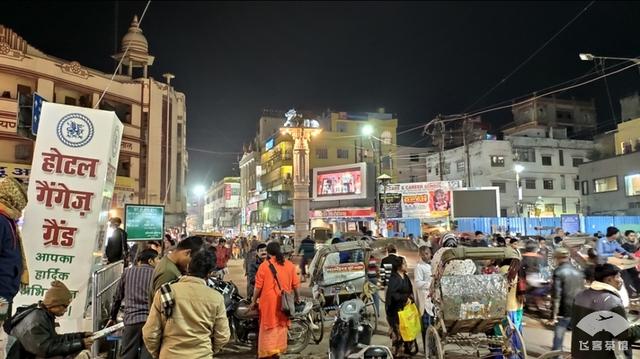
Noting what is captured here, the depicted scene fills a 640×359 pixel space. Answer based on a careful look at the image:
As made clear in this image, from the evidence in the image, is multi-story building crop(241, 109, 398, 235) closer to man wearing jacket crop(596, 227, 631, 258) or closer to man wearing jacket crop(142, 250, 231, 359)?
man wearing jacket crop(596, 227, 631, 258)

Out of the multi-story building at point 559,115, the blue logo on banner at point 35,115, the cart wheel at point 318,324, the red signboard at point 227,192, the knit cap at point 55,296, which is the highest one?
the multi-story building at point 559,115

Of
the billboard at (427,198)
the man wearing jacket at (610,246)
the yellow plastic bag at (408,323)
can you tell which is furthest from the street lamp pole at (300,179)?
the yellow plastic bag at (408,323)

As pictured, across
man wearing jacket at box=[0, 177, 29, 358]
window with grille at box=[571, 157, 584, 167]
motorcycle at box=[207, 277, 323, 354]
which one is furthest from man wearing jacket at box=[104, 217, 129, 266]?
window with grille at box=[571, 157, 584, 167]

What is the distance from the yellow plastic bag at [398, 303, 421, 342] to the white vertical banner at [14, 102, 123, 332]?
A: 452 cm

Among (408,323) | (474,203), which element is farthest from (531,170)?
(408,323)

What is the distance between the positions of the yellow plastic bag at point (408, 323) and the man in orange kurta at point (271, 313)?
1837 mm

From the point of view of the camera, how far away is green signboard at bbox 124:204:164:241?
39.9 ft

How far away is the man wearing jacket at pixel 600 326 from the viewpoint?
4.02 meters

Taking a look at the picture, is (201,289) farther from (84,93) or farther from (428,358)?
(84,93)

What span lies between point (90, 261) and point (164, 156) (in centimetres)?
3147

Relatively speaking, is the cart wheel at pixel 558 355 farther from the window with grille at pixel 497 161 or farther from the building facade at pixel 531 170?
the window with grille at pixel 497 161

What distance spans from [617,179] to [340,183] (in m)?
23.8

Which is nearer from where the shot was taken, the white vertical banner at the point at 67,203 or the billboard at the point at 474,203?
the white vertical banner at the point at 67,203

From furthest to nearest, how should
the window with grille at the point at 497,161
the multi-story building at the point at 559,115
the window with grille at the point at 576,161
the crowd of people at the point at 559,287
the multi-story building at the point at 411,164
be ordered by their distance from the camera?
the multi-story building at the point at 411,164 < the multi-story building at the point at 559,115 < the window with grille at the point at 576,161 < the window with grille at the point at 497,161 < the crowd of people at the point at 559,287
